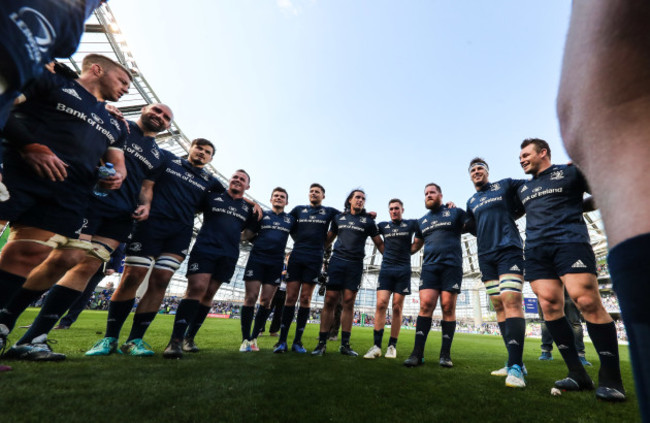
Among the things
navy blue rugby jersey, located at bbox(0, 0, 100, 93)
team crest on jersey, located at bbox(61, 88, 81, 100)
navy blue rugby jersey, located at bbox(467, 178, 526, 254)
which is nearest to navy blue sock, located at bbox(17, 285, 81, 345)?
team crest on jersey, located at bbox(61, 88, 81, 100)

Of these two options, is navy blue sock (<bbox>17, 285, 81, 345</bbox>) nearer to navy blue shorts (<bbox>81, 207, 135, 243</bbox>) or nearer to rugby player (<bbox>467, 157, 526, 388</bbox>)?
navy blue shorts (<bbox>81, 207, 135, 243</bbox>)

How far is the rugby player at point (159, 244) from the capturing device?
3.01 metres

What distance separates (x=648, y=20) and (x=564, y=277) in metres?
2.68

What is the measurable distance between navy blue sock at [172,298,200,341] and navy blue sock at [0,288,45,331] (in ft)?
3.63

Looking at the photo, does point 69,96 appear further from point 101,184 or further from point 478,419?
point 478,419

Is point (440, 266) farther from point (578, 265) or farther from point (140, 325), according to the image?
point (140, 325)

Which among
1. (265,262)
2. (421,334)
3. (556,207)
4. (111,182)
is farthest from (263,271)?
(556,207)

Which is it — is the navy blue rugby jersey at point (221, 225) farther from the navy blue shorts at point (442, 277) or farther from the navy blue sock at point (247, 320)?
the navy blue shorts at point (442, 277)

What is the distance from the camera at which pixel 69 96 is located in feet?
7.08

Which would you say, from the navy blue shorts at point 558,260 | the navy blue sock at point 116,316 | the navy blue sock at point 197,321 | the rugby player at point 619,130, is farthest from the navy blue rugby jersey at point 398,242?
the rugby player at point 619,130

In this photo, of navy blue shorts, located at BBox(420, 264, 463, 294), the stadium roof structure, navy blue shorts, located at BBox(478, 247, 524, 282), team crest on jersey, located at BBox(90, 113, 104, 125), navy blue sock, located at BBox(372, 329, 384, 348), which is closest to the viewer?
team crest on jersey, located at BBox(90, 113, 104, 125)

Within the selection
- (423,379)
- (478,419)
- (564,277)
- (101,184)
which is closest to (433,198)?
(564,277)

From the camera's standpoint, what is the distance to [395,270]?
4.48m

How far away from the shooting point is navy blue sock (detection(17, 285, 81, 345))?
238cm
